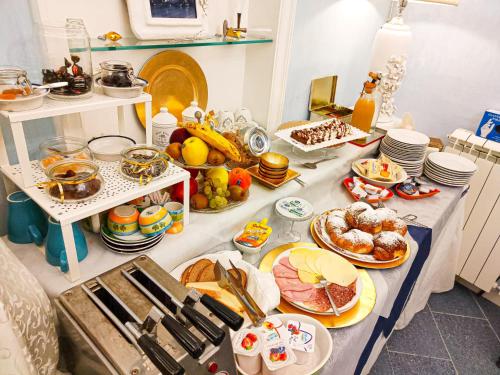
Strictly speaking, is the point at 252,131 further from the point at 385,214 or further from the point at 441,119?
the point at 441,119

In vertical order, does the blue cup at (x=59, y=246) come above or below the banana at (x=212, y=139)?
below

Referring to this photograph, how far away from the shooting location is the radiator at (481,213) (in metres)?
1.94

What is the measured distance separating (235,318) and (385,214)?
0.89 metres

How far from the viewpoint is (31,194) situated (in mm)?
801

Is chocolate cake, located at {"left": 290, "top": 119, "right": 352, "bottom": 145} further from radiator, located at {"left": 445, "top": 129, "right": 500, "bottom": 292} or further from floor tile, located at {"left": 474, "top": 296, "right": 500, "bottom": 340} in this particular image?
floor tile, located at {"left": 474, "top": 296, "right": 500, "bottom": 340}

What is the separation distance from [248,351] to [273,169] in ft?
2.27

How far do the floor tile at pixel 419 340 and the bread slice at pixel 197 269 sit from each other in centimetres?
132

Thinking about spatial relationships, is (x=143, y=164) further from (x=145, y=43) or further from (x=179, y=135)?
(x=145, y=43)

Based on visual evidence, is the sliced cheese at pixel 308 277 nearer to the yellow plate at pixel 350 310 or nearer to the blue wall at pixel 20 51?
the yellow plate at pixel 350 310

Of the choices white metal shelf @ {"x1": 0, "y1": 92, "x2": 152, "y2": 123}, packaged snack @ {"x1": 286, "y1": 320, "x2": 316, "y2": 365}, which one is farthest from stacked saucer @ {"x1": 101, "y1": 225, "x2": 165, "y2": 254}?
packaged snack @ {"x1": 286, "y1": 320, "x2": 316, "y2": 365}

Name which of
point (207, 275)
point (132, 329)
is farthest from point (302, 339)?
point (132, 329)

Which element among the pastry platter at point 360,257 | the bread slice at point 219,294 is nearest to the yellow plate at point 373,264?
the pastry platter at point 360,257

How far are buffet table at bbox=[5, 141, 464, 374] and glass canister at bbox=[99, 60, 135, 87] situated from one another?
416mm

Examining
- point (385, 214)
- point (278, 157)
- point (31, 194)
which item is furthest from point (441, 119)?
point (31, 194)
